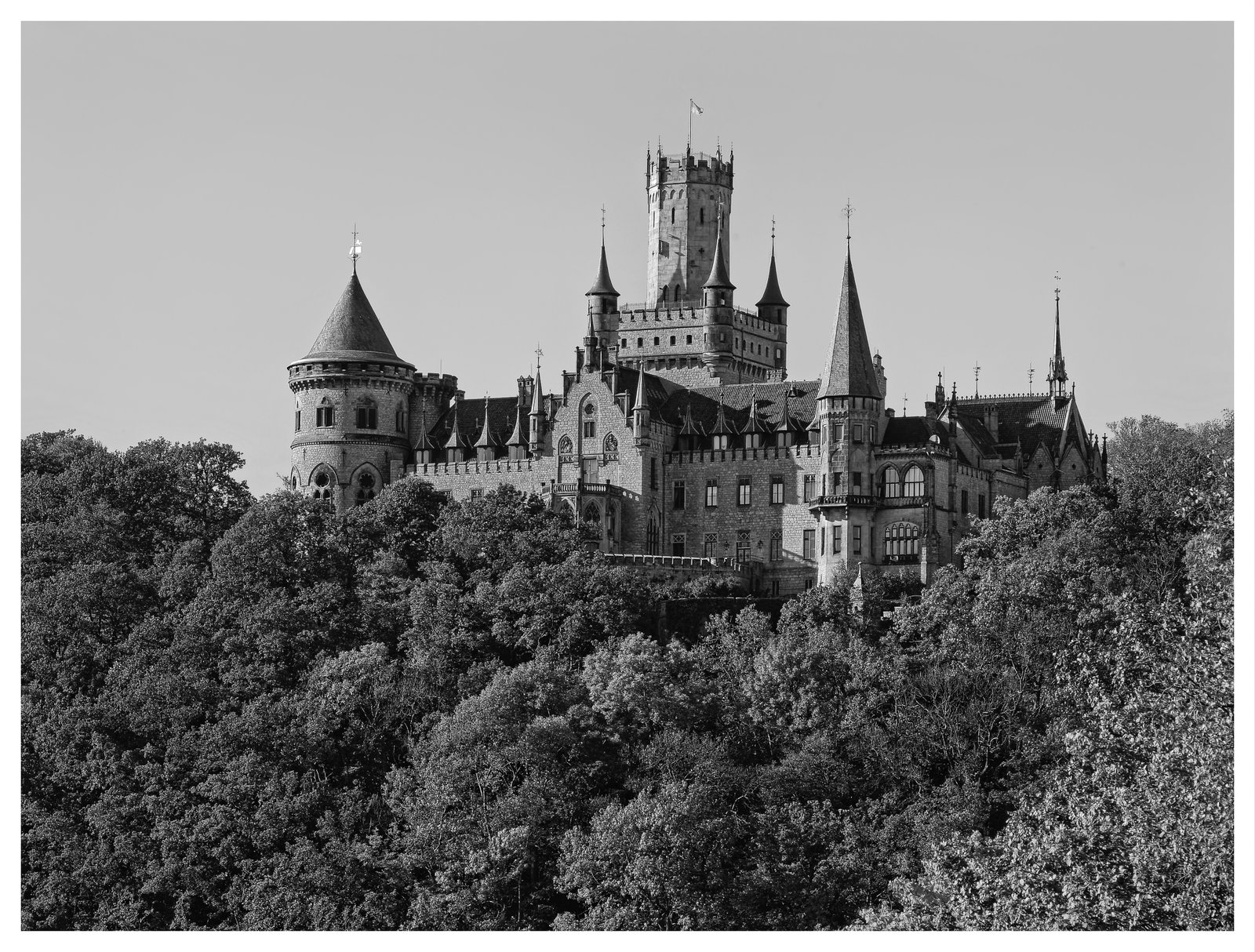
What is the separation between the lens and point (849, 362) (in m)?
106

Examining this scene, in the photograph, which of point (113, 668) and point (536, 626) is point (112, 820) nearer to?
point (113, 668)

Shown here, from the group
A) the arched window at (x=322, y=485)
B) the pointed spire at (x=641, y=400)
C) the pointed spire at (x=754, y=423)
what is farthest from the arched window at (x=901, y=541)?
the arched window at (x=322, y=485)

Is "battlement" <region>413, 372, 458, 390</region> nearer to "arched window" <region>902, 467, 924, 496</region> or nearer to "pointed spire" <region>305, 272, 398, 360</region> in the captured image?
"pointed spire" <region>305, 272, 398, 360</region>

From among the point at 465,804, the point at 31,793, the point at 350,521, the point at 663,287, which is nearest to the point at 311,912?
the point at 465,804

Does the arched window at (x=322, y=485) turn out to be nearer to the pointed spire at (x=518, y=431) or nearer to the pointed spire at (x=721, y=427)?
the pointed spire at (x=518, y=431)

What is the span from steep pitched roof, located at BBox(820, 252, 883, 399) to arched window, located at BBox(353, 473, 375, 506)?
66.0 feet

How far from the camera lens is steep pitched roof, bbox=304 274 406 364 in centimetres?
11581

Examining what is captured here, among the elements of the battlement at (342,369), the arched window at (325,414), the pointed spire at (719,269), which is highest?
the pointed spire at (719,269)

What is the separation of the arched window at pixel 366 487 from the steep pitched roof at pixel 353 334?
209 inches

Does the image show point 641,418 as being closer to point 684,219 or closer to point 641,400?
point 641,400

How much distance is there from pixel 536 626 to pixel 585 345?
2808 cm

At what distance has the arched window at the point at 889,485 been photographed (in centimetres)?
10394

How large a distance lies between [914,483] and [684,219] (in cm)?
3055

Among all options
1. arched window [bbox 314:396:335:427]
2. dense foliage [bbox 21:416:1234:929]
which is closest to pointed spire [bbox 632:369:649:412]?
dense foliage [bbox 21:416:1234:929]
